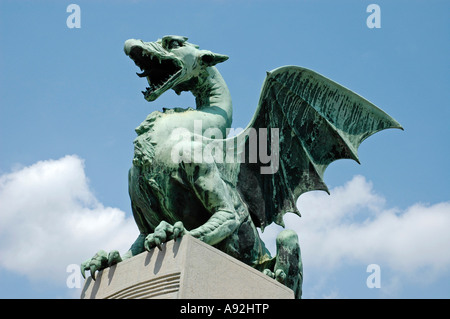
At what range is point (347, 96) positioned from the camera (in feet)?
27.8

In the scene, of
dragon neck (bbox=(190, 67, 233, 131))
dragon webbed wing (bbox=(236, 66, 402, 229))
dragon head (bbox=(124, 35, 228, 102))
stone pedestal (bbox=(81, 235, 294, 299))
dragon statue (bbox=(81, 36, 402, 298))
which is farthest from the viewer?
dragon webbed wing (bbox=(236, 66, 402, 229))

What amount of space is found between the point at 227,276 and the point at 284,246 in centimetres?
130

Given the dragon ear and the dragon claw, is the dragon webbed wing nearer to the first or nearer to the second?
the dragon ear

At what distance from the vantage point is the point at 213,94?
826 cm

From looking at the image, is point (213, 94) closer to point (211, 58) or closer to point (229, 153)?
point (211, 58)

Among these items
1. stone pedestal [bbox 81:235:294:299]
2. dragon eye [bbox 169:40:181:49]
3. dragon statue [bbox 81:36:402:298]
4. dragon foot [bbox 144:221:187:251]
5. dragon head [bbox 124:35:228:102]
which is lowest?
stone pedestal [bbox 81:235:294:299]

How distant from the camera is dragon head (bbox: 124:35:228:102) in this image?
7.65m

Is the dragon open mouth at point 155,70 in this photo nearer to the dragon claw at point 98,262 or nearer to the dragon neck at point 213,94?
the dragon neck at point 213,94

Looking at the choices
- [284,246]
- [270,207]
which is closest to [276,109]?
[270,207]

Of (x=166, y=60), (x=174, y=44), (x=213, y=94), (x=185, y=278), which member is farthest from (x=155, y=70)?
(x=185, y=278)

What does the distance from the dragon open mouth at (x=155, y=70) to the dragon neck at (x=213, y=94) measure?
45 cm

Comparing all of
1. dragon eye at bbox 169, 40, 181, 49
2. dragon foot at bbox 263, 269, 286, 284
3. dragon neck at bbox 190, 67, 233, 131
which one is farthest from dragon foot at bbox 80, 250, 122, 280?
dragon eye at bbox 169, 40, 181, 49

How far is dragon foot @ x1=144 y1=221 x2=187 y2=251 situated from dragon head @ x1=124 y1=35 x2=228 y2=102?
190cm
